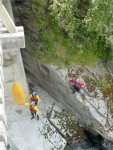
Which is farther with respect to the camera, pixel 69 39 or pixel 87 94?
pixel 69 39

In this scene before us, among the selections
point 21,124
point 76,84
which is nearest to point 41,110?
point 21,124

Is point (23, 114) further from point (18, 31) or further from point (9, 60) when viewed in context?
point (18, 31)

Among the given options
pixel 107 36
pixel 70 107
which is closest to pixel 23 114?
pixel 70 107

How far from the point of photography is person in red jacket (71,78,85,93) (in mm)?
19708

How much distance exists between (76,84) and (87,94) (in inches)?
41.1

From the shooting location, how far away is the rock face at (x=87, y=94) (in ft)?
65.0

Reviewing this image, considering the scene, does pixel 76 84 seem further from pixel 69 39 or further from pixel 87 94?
pixel 69 39

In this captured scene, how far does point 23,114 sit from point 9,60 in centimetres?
326

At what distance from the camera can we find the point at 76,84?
64.4 ft

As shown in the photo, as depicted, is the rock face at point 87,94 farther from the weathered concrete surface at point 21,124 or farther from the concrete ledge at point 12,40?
the concrete ledge at point 12,40

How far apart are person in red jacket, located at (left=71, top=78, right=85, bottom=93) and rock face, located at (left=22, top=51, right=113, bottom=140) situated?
1.02 ft

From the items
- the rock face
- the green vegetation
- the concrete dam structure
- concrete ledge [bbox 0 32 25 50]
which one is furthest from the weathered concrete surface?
concrete ledge [bbox 0 32 25 50]

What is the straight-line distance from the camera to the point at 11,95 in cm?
2002

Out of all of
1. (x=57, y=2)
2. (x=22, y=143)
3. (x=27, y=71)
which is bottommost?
(x=22, y=143)
